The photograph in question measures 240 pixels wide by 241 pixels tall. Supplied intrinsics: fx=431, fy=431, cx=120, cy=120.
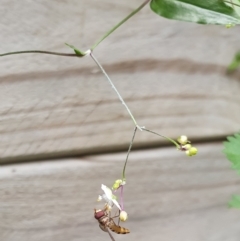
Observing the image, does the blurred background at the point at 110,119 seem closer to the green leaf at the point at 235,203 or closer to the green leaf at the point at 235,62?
the green leaf at the point at 235,62

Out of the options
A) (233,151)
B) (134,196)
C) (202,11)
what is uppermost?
(202,11)

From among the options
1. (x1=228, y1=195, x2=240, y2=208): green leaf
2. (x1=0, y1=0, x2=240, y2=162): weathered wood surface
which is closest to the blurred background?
(x1=0, y1=0, x2=240, y2=162): weathered wood surface

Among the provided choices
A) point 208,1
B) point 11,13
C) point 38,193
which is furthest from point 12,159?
point 208,1

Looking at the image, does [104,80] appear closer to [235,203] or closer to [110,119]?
[110,119]

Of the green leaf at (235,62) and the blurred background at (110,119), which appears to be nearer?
the blurred background at (110,119)

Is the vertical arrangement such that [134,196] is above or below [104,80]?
below

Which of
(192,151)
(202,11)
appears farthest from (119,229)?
(202,11)

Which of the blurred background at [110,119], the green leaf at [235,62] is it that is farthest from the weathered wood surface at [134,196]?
the green leaf at [235,62]
